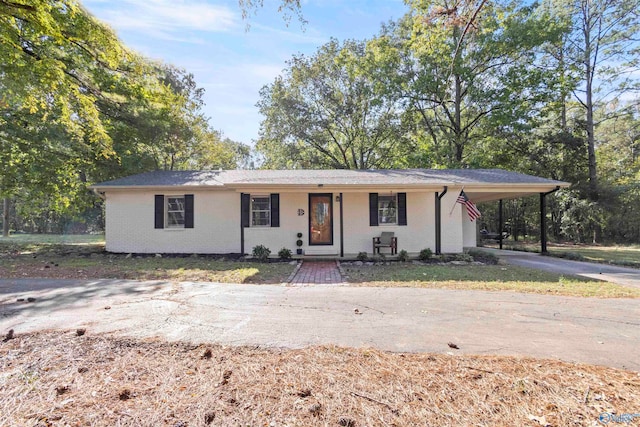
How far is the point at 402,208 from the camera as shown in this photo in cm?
1134

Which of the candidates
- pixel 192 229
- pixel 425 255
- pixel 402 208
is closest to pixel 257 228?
pixel 192 229

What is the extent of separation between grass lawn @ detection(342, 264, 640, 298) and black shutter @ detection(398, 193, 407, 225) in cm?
234

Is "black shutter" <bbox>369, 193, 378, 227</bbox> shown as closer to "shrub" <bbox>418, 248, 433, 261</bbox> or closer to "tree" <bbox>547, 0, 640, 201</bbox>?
"shrub" <bbox>418, 248, 433, 261</bbox>

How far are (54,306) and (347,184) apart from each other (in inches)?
310


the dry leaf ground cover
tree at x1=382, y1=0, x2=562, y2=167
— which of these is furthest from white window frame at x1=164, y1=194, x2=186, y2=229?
tree at x1=382, y1=0, x2=562, y2=167

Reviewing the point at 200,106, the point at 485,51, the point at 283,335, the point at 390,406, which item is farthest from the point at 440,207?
the point at 200,106

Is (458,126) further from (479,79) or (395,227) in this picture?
(395,227)

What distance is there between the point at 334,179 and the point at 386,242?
2888mm

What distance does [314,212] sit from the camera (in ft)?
37.4

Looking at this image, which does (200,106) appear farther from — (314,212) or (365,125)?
(314,212)

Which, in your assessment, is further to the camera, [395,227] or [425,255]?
[395,227]

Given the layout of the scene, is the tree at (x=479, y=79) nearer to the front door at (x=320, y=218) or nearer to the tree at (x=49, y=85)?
the front door at (x=320, y=218)

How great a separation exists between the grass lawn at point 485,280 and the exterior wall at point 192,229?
200 inches

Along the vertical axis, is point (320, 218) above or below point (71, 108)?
below
